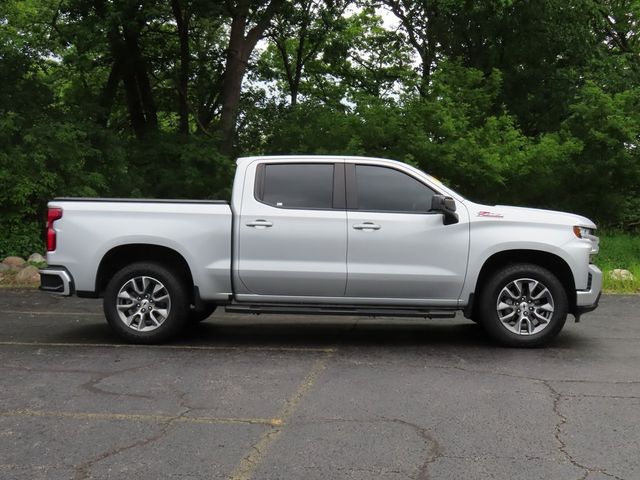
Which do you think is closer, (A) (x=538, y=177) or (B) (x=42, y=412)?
(B) (x=42, y=412)

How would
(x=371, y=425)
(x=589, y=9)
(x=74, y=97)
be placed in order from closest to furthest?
1. (x=371, y=425)
2. (x=74, y=97)
3. (x=589, y=9)

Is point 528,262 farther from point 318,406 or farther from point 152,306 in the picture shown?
point 152,306

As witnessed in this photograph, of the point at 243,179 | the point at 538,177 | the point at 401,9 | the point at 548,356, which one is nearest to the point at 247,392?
the point at 243,179

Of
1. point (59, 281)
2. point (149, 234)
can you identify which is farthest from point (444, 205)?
point (59, 281)

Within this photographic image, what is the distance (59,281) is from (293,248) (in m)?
2.49

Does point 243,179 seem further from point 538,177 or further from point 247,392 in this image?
point 538,177

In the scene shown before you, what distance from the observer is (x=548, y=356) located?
6859 millimetres

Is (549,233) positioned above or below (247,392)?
above

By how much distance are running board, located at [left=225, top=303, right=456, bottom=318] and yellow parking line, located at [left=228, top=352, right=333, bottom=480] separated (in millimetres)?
880

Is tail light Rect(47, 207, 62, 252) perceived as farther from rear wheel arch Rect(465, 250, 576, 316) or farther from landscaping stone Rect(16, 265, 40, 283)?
landscaping stone Rect(16, 265, 40, 283)

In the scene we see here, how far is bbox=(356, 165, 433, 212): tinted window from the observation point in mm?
7250

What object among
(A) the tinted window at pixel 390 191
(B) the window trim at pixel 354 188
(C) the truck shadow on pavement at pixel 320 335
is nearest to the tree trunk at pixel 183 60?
(C) the truck shadow on pavement at pixel 320 335

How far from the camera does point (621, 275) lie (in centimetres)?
1209

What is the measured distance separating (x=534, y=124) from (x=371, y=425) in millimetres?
18876
